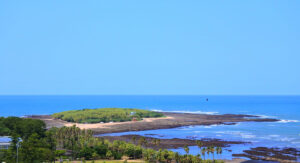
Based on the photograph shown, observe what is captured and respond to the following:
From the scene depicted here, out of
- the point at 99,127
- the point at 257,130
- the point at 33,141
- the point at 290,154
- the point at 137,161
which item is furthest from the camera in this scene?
the point at 99,127

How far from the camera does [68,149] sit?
8738 centimetres

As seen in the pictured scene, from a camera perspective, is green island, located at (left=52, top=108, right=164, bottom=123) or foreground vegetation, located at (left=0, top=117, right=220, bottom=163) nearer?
foreground vegetation, located at (left=0, top=117, right=220, bottom=163)

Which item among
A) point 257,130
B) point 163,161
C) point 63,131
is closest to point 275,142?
point 257,130

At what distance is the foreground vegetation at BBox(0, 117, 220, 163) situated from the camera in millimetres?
66250

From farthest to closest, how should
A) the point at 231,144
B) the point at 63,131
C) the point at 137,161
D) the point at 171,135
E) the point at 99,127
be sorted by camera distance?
the point at 99,127 → the point at 171,135 → the point at 231,144 → the point at 63,131 → the point at 137,161

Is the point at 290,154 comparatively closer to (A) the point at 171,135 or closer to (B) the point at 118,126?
(A) the point at 171,135

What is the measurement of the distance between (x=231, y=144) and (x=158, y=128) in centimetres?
4904

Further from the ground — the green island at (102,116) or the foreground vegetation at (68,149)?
the green island at (102,116)

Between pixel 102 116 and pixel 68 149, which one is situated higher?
pixel 102 116

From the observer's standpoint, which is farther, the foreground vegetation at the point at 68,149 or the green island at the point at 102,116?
the green island at the point at 102,116

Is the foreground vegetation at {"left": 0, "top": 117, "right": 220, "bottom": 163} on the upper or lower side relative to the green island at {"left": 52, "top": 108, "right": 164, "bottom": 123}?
lower

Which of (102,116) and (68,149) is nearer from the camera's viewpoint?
(68,149)

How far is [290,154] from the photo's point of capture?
8844 centimetres

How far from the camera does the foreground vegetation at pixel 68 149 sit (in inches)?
2608
